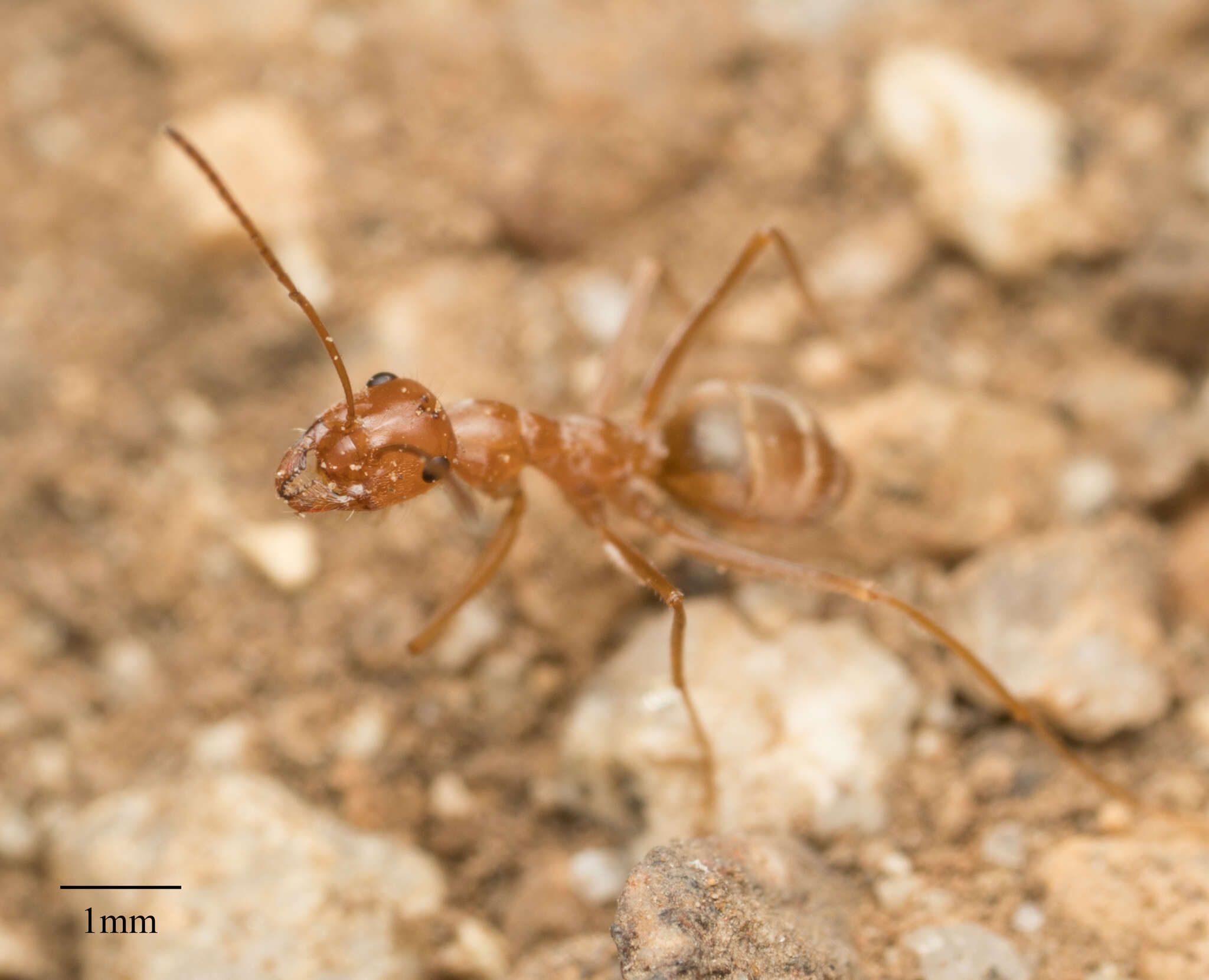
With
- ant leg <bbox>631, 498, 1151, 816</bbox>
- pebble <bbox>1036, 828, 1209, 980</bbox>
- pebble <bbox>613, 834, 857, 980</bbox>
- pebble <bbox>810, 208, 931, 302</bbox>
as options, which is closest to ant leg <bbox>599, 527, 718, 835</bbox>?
ant leg <bbox>631, 498, 1151, 816</bbox>

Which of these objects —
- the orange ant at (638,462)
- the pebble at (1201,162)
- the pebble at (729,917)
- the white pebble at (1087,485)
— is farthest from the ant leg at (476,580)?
the pebble at (1201,162)

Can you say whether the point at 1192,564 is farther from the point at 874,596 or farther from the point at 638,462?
the point at 638,462

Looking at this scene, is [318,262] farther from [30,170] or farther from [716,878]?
[716,878]

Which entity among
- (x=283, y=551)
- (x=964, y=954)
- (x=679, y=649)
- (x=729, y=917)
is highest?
(x=283, y=551)

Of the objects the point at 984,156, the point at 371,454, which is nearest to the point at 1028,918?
the point at 371,454

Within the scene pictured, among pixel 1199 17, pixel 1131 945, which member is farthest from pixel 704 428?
pixel 1199 17

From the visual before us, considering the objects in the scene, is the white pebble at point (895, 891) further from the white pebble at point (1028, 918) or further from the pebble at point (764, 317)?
the pebble at point (764, 317)

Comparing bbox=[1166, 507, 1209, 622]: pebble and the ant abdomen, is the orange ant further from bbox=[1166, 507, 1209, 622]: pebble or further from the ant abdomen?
bbox=[1166, 507, 1209, 622]: pebble
